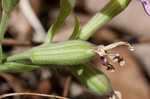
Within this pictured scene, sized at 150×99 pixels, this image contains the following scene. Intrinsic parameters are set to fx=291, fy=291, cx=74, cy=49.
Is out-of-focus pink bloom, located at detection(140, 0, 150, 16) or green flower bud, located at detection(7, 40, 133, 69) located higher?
out-of-focus pink bloom, located at detection(140, 0, 150, 16)

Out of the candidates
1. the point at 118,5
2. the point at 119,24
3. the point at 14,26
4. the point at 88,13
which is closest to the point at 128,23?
the point at 119,24

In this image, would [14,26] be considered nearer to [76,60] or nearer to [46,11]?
[46,11]

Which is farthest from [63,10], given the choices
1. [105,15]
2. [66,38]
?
[66,38]

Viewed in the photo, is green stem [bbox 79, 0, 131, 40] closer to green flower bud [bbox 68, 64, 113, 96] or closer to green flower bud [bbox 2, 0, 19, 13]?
green flower bud [bbox 68, 64, 113, 96]

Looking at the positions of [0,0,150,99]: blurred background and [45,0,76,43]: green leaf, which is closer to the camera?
[45,0,76,43]: green leaf

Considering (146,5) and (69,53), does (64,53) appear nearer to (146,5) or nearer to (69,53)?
(69,53)

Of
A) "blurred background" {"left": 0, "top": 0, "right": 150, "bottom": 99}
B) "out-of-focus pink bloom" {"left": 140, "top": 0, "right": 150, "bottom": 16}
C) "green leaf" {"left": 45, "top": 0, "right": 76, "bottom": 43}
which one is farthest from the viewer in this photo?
"blurred background" {"left": 0, "top": 0, "right": 150, "bottom": 99}

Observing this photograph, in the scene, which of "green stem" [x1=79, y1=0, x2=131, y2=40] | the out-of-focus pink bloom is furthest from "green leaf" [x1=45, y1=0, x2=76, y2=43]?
the out-of-focus pink bloom

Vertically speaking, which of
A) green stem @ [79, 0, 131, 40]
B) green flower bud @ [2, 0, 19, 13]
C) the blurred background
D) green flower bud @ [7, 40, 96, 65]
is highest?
green flower bud @ [2, 0, 19, 13]

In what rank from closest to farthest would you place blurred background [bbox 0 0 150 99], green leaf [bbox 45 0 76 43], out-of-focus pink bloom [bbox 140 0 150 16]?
out-of-focus pink bloom [bbox 140 0 150 16], green leaf [bbox 45 0 76 43], blurred background [bbox 0 0 150 99]
